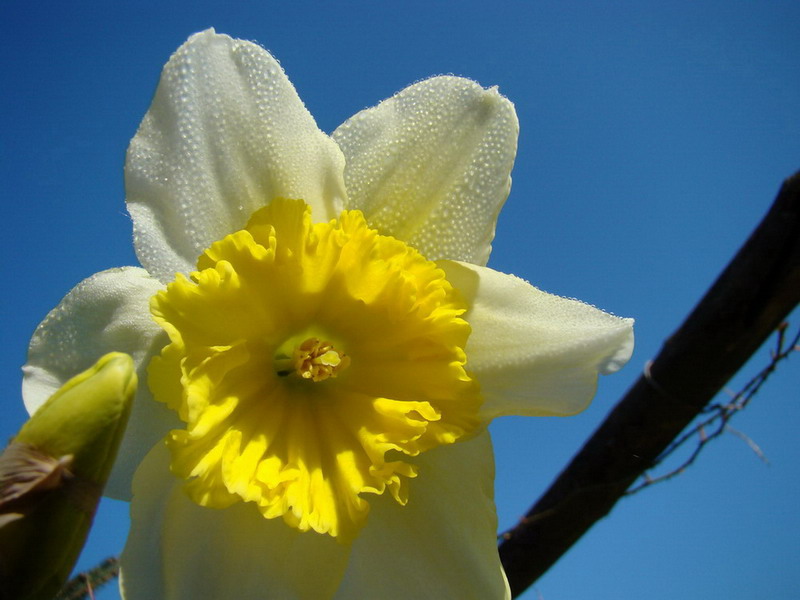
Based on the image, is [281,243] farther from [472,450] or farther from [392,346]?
[472,450]

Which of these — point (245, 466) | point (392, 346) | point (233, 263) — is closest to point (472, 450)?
point (392, 346)

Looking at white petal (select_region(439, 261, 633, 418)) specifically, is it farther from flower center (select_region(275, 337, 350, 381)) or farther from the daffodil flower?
flower center (select_region(275, 337, 350, 381))

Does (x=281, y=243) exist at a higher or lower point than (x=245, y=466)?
higher

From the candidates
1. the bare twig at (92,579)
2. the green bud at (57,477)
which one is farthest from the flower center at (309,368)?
the bare twig at (92,579)

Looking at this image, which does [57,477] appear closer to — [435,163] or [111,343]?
[111,343]

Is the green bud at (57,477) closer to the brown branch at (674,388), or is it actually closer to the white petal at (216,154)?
the white petal at (216,154)

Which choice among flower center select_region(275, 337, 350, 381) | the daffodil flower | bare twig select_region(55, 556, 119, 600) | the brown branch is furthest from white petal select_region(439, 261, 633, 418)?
bare twig select_region(55, 556, 119, 600)

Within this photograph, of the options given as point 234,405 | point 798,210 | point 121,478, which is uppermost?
point 798,210
